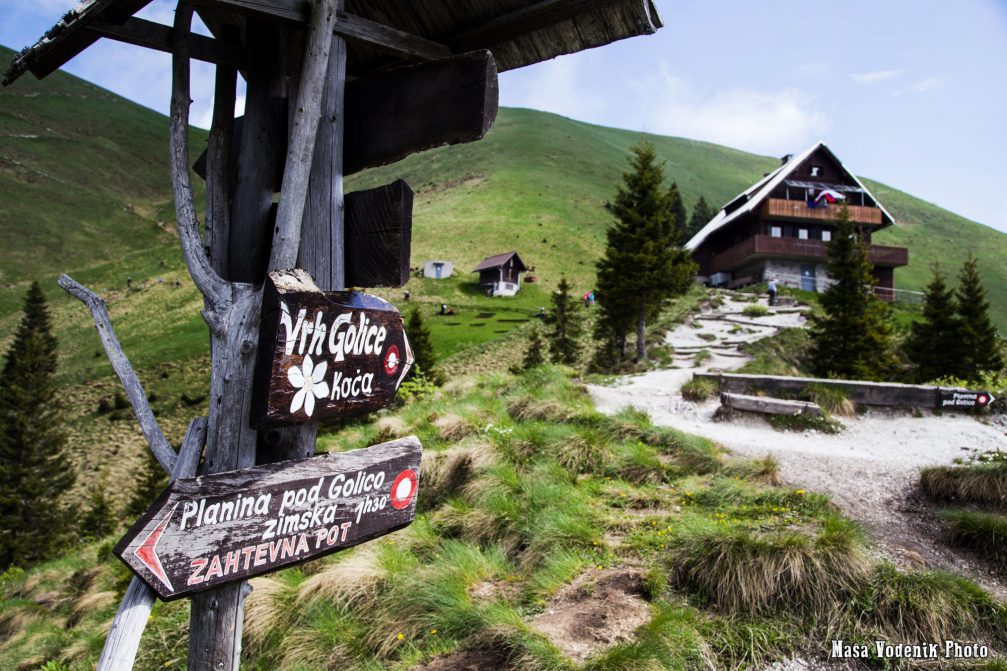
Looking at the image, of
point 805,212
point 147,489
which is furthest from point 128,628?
point 805,212

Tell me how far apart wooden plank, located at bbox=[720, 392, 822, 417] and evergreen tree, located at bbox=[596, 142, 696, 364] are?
9.37 metres

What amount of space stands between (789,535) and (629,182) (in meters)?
19.4

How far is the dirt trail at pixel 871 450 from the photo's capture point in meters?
5.35

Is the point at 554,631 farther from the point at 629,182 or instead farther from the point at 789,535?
the point at 629,182

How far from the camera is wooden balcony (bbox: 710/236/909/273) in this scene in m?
38.2

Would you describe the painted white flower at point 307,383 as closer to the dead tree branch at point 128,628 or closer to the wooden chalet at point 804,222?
the dead tree branch at point 128,628

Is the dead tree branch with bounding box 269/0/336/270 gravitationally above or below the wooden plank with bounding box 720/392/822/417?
above

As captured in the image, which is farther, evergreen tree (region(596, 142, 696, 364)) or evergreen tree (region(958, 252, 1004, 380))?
evergreen tree (region(958, 252, 1004, 380))

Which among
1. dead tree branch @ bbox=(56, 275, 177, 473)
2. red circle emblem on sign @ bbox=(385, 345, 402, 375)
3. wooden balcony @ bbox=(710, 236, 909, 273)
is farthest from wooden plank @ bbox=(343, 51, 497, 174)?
wooden balcony @ bbox=(710, 236, 909, 273)

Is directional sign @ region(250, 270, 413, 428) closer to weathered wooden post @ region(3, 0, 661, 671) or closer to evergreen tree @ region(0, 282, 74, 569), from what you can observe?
weathered wooden post @ region(3, 0, 661, 671)

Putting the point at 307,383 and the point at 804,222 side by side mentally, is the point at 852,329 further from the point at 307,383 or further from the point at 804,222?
the point at 804,222

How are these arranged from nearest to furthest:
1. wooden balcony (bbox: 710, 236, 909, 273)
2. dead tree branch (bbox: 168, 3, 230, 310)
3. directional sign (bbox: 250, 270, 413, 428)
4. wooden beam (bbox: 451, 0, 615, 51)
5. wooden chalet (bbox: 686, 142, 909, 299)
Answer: directional sign (bbox: 250, 270, 413, 428)
dead tree branch (bbox: 168, 3, 230, 310)
wooden beam (bbox: 451, 0, 615, 51)
wooden balcony (bbox: 710, 236, 909, 273)
wooden chalet (bbox: 686, 142, 909, 299)

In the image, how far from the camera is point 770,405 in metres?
10.5

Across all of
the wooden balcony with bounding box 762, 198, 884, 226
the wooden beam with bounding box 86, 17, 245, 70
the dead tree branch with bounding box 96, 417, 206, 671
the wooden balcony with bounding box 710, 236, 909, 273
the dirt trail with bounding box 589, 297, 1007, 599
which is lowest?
the dirt trail with bounding box 589, 297, 1007, 599
